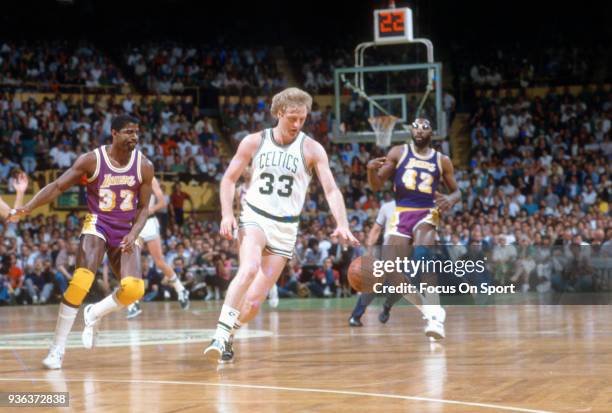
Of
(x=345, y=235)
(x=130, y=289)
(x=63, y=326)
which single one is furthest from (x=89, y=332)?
(x=345, y=235)

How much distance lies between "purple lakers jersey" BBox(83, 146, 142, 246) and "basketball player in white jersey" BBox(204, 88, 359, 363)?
0.94 m

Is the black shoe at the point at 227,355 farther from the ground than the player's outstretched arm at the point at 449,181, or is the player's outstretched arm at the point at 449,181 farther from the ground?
the player's outstretched arm at the point at 449,181

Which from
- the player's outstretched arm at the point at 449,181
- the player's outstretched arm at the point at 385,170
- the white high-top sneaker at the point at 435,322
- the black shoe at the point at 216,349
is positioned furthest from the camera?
the player's outstretched arm at the point at 385,170

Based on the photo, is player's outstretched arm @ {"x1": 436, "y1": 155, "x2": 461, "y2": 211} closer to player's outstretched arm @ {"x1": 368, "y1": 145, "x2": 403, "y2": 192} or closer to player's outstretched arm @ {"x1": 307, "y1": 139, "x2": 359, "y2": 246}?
player's outstretched arm @ {"x1": 368, "y1": 145, "x2": 403, "y2": 192}

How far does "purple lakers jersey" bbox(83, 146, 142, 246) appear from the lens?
9008 millimetres

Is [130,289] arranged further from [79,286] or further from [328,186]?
[328,186]

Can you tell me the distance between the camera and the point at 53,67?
95.5ft

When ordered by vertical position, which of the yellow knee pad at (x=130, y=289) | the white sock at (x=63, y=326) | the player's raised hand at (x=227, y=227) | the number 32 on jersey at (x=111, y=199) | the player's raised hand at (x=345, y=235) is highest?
the number 32 on jersey at (x=111, y=199)

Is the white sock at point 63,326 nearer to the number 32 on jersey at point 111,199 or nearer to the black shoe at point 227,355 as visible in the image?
the number 32 on jersey at point 111,199

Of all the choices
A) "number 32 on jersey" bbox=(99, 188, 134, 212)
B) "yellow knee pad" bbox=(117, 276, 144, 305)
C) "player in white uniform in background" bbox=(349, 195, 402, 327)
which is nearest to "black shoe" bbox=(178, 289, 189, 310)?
"player in white uniform in background" bbox=(349, 195, 402, 327)

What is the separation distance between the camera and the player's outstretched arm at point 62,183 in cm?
874

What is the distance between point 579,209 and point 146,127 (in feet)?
36.5

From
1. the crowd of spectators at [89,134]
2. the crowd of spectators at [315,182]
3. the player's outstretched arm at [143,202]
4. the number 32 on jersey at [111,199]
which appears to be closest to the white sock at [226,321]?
the player's outstretched arm at [143,202]

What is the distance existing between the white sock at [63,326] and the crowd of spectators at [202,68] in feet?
72.0
